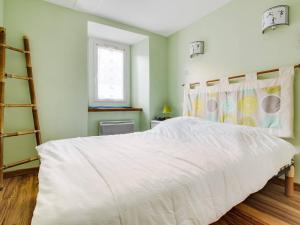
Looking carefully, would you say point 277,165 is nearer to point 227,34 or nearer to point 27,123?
point 227,34

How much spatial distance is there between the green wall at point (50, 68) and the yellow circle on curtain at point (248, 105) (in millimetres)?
2164

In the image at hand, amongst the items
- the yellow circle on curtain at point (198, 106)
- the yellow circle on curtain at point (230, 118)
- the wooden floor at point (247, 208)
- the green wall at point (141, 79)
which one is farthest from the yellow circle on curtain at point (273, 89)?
the green wall at point (141, 79)

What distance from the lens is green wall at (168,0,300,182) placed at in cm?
177

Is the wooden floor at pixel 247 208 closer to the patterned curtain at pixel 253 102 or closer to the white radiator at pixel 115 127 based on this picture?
the patterned curtain at pixel 253 102

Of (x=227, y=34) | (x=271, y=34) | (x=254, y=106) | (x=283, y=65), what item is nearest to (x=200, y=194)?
(x=254, y=106)

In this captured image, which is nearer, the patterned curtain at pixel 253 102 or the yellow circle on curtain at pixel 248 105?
the patterned curtain at pixel 253 102

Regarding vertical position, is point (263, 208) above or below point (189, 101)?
below

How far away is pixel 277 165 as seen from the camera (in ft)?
4.67

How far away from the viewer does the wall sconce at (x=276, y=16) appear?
1.73 metres

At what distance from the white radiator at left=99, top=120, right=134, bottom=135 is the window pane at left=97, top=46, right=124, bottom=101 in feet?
1.81

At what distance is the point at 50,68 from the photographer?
7.65 feet

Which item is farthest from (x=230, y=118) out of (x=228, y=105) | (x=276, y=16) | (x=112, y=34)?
(x=112, y=34)

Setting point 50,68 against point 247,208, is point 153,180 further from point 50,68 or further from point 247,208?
point 50,68

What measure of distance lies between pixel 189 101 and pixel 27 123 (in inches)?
91.7
